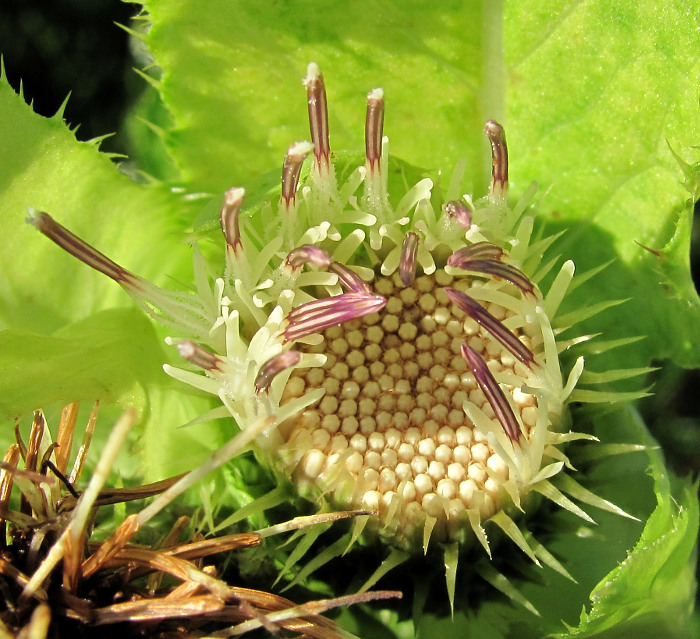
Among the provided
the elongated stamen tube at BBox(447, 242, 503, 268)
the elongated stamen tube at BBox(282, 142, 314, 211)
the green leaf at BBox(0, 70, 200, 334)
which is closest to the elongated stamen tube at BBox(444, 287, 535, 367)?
the elongated stamen tube at BBox(447, 242, 503, 268)

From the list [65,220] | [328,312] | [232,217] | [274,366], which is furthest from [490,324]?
[65,220]

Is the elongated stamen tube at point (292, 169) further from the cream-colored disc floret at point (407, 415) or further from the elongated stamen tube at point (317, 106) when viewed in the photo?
the cream-colored disc floret at point (407, 415)

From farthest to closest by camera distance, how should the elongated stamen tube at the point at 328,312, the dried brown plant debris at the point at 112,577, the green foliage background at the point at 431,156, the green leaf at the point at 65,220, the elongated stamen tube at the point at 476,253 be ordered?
1. the green leaf at the point at 65,220
2. the green foliage background at the point at 431,156
3. the elongated stamen tube at the point at 476,253
4. the elongated stamen tube at the point at 328,312
5. the dried brown plant debris at the point at 112,577

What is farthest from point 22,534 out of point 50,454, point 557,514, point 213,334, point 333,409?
point 557,514

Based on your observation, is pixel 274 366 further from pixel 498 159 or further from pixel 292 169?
pixel 498 159

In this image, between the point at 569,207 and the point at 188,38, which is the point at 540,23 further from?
the point at 188,38

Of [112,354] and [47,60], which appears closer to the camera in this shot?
[112,354]

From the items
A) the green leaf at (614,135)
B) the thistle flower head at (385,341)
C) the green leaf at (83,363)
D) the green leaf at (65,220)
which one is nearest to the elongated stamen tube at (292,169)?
the thistle flower head at (385,341)

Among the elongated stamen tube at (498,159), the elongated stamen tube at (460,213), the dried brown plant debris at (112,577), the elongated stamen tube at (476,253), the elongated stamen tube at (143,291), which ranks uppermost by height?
Answer: the elongated stamen tube at (498,159)
